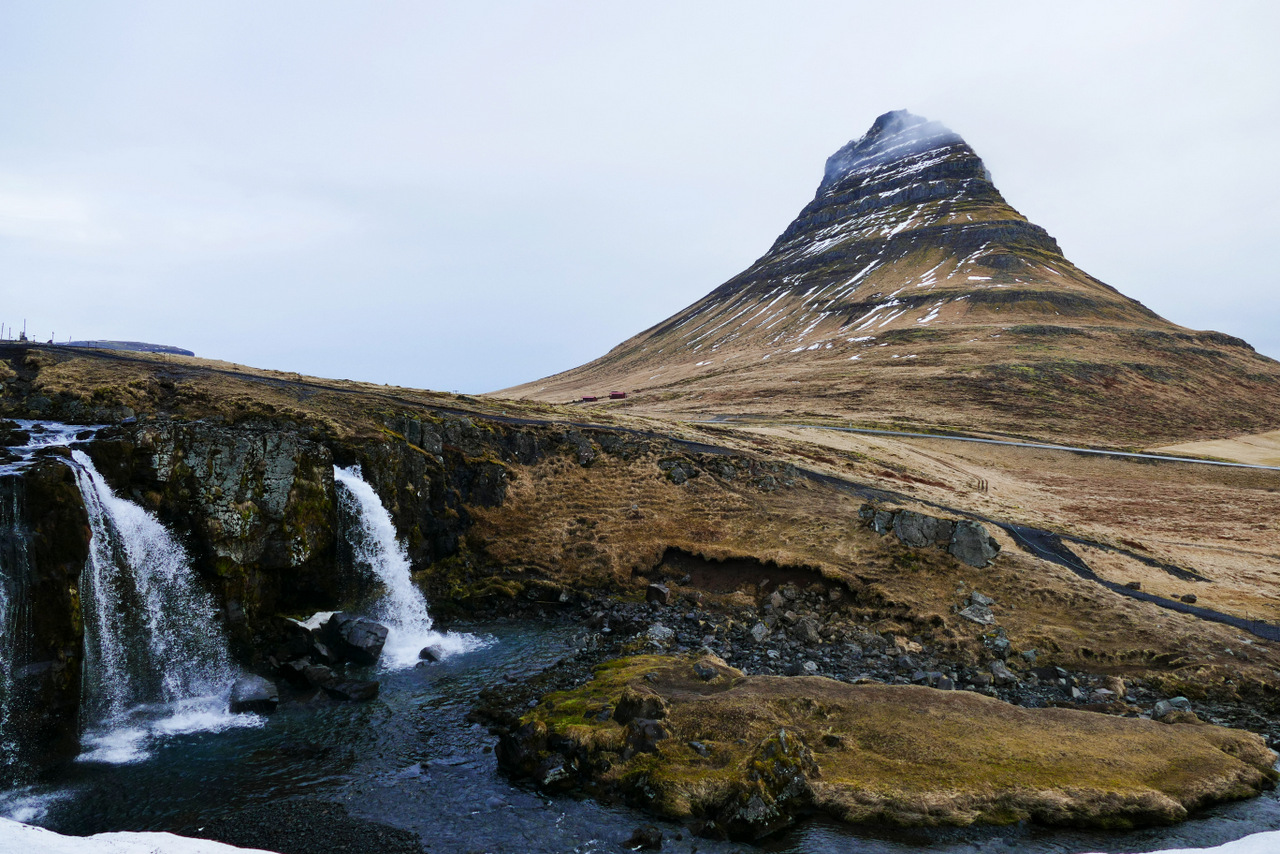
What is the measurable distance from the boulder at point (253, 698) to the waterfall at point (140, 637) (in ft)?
1.51

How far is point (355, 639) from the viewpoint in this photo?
93.0 ft

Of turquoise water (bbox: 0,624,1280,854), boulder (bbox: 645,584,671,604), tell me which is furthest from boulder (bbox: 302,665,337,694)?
boulder (bbox: 645,584,671,604)

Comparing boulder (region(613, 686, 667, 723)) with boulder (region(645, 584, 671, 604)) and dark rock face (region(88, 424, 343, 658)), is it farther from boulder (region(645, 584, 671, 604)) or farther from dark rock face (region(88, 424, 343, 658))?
dark rock face (region(88, 424, 343, 658))

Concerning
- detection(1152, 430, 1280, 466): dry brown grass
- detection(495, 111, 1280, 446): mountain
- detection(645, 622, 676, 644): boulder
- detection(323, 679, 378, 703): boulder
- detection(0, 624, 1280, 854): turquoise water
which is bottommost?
detection(0, 624, 1280, 854): turquoise water

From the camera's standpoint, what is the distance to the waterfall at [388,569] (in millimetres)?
31531

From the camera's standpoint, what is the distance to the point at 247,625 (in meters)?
27.1

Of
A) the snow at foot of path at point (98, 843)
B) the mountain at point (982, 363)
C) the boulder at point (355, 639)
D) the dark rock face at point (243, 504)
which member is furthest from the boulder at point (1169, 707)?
the mountain at point (982, 363)

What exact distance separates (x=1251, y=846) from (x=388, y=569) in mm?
33174

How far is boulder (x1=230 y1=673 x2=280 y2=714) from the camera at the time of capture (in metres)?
23.8

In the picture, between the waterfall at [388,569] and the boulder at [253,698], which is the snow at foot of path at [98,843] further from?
the waterfall at [388,569]

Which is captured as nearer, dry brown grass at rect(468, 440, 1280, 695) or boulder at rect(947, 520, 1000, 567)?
dry brown grass at rect(468, 440, 1280, 695)

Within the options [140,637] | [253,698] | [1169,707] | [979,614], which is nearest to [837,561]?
[979,614]

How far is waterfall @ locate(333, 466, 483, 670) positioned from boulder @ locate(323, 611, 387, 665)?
5.12ft

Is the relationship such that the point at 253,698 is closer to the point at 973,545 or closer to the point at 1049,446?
the point at 973,545
